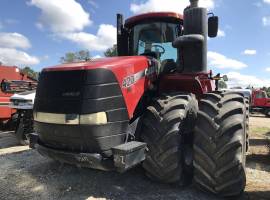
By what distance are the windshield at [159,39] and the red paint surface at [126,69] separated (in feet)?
2.91

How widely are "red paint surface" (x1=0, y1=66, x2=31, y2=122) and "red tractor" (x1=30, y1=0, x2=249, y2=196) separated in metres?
6.66

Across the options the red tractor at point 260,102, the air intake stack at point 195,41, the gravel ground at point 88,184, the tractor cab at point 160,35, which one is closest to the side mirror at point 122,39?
the tractor cab at point 160,35

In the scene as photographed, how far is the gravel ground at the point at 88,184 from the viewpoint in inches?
179

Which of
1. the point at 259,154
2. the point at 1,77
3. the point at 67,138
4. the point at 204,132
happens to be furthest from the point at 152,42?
the point at 1,77

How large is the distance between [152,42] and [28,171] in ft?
10.3

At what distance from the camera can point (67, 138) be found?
406cm

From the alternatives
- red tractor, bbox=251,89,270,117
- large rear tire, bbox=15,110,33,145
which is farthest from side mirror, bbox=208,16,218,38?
red tractor, bbox=251,89,270,117

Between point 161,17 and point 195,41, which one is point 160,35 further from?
point 195,41

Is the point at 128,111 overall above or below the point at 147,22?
Result: below

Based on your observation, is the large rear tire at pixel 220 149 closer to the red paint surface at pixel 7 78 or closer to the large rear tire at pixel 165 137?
the large rear tire at pixel 165 137

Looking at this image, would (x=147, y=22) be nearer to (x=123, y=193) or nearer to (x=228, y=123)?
(x=228, y=123)

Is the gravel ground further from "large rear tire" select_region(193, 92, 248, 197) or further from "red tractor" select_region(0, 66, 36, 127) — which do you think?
"red tractor" select_region(0, 66, 36, 127)

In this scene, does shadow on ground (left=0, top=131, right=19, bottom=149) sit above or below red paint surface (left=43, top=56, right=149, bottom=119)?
below

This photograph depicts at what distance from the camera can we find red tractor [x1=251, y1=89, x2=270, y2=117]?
1124 inches
